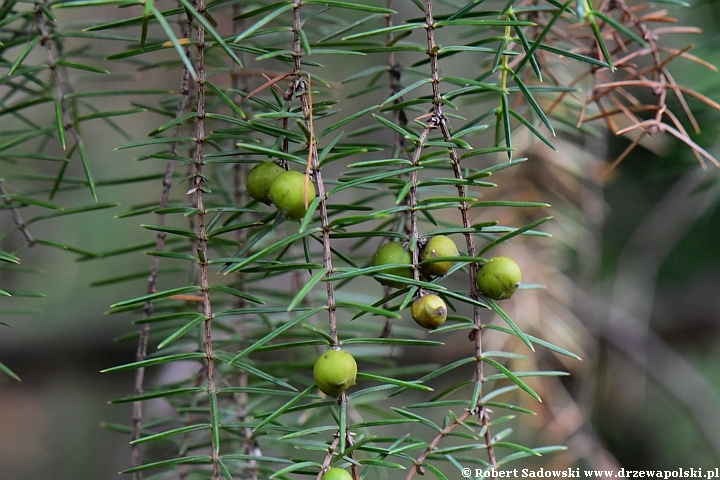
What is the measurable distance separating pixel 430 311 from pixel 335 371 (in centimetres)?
6

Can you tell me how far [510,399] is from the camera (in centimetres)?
90

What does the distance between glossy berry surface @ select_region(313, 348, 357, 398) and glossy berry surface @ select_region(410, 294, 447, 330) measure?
0.14 feet

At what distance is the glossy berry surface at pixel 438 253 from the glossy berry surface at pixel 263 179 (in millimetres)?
91

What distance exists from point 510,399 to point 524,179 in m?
0.31

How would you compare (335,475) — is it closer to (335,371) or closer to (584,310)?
(335,371)

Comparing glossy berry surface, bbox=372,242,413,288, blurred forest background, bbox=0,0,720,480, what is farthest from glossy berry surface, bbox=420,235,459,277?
blurred forest background, bbox=0,0,720,480

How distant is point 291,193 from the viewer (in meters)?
0.31

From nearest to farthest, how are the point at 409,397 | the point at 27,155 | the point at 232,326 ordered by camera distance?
the point at 27,155, the point at 232,326, the point at 409,397

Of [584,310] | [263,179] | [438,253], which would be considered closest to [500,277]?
[438,253]

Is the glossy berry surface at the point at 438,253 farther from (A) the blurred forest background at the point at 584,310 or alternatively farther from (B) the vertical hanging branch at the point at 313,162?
(A) the blurred forest background at the point at 584,310

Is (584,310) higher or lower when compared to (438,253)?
higher

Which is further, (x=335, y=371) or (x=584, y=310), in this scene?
(x=584, y=310)

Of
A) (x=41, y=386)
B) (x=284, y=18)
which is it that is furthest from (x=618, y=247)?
(x=41, y=386)

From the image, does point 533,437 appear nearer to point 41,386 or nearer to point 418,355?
point 418,355
